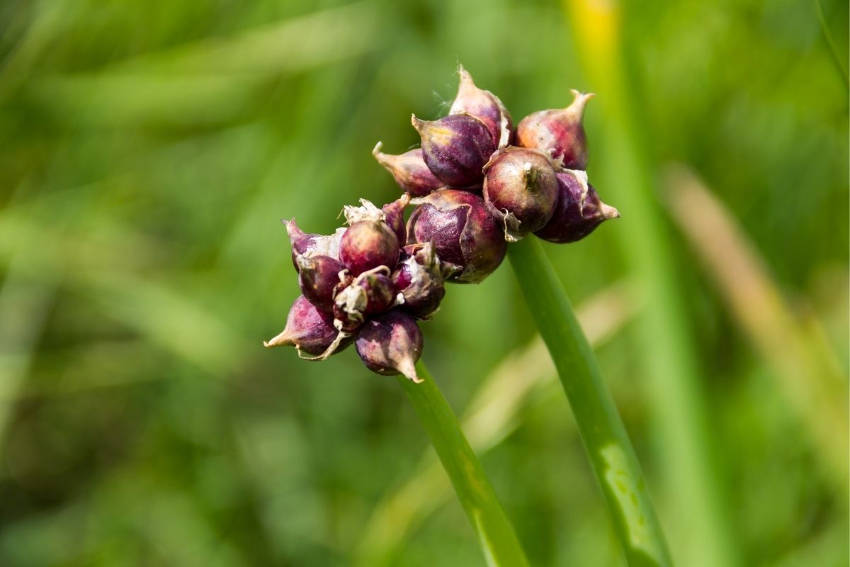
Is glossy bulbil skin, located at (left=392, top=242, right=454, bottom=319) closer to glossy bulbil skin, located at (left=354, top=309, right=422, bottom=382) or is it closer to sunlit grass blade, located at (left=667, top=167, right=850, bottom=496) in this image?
glossy bulbil skin, located at (left=354, top=309, right=422, bottom=382)

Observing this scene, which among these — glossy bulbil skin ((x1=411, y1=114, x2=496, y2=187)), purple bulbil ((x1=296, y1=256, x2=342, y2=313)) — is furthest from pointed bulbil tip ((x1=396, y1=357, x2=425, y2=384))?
glossy bulbil skin ((x1=411, y1=114, x2=496, y2=187))

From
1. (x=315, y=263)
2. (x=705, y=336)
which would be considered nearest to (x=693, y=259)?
(x=705, y=336)

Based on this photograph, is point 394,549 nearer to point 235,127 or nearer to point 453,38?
point 453,38

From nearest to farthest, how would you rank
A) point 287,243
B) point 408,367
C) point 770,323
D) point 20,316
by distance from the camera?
1. point 408,367
2. point 770,323
3. point 287,243
4. point 20,316

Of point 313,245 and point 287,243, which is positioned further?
point 287,243

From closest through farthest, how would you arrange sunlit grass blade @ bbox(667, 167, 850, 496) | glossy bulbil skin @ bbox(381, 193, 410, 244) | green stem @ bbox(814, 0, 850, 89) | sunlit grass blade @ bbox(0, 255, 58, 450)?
glossy bulbil skin @ bbox(381, 193, 410, 244), green stem @ bbox(814, 0, 850, 89), sunlit grass blade @ bbox(667, 167, 850, 496), sunlit grass blade @ bbox(0, 255, 58, 450)

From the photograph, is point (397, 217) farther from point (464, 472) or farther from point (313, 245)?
point (464, 472)

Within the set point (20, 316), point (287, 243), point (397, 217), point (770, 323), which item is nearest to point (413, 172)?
point (397, 217)
